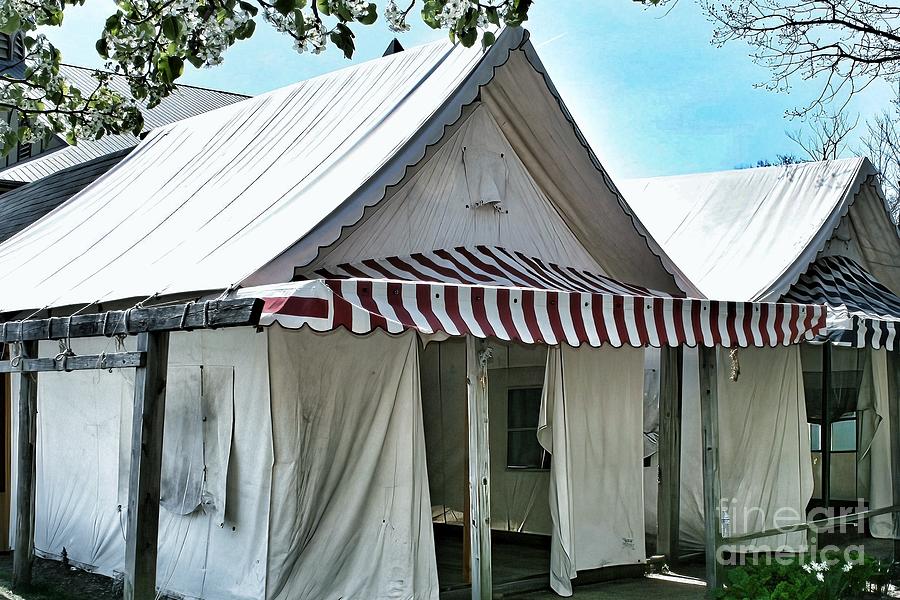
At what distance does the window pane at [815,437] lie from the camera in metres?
10.1

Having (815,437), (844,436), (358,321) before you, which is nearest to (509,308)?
(358,321)

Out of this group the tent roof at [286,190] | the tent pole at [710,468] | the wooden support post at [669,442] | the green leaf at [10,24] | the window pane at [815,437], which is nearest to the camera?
the green leaf at [10,24]

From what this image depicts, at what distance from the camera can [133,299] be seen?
7254mm

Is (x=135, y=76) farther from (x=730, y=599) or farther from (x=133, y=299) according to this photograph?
(x=730, y=599)

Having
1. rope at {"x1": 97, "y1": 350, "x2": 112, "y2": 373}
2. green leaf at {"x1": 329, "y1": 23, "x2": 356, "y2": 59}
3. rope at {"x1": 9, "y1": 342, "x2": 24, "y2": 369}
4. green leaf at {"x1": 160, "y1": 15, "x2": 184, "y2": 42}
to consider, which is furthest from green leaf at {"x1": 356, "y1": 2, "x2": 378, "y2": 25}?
rope at {"x1": 9, "y1": 342, "x2": 24, "y2": 369}

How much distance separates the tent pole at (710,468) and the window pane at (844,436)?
349cm

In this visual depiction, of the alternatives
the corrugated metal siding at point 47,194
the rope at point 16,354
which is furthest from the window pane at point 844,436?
the corrugated metal siding at point 47,194

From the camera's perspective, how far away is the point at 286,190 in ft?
25.0

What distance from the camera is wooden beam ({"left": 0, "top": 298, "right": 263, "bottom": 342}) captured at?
5086mm

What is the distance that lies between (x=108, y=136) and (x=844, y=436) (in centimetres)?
1327

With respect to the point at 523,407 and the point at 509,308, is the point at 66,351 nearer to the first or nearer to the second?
the point at 509,308

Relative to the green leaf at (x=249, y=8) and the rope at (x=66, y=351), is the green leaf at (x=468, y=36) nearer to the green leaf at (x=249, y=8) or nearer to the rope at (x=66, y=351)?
the green leaf at (x=249, y=8)

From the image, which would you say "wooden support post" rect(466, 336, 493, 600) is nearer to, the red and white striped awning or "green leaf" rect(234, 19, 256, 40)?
the red and white striped awning
